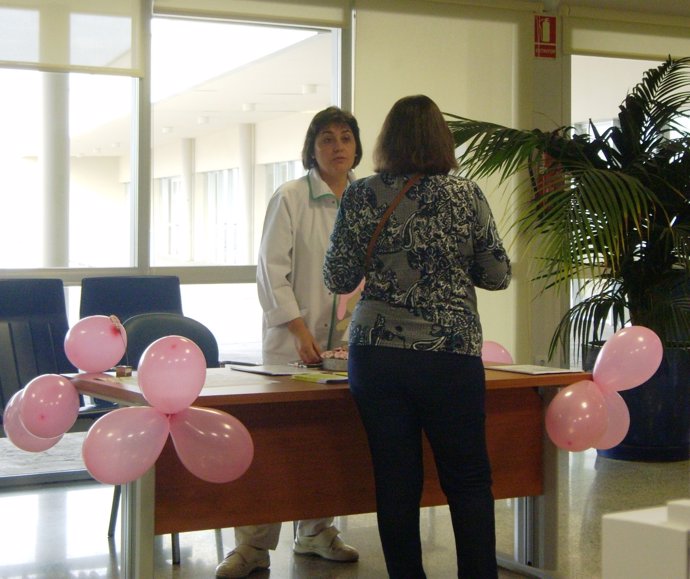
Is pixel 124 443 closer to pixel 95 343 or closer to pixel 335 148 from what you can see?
pixel 95 343

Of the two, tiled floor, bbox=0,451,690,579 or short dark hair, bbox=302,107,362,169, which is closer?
short dark hair, bbox=302,107,362,169

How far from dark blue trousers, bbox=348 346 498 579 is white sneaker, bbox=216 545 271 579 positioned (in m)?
0.80

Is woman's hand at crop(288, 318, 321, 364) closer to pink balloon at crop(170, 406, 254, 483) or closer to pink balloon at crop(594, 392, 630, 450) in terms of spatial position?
pink balloon at crop(170, 406, 254, 483)

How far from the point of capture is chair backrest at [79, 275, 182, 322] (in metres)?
4.29

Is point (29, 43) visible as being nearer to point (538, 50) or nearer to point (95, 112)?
point (95, 112)

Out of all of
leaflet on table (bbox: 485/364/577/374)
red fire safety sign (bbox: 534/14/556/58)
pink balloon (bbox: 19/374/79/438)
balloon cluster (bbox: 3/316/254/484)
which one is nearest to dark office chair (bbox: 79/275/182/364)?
pink balloon (bbox: 19/374/79/438)

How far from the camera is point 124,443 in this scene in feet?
7.17

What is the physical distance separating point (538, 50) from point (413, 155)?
394 centimetres

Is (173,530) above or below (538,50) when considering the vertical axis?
below

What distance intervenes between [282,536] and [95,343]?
50.8 inches

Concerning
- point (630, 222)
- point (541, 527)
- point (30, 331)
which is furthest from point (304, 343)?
point (630, 222)

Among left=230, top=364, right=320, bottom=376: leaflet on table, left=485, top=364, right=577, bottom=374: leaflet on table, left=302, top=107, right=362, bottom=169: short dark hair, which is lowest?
left=485, top=364, right=577, bottom=374: leaflet on table

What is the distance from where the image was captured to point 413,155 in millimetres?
2307

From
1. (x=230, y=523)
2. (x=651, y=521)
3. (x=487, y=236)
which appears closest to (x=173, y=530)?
(x=230, y=523)
